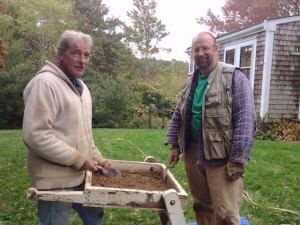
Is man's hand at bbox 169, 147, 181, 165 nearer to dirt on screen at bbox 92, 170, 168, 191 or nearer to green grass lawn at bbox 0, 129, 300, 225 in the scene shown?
dirt on screen at bbox 92, 170, 168, 191

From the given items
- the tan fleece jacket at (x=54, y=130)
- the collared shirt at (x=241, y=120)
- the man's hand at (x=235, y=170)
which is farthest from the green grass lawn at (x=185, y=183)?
the tan fleece jacket at (x=54, y=130)

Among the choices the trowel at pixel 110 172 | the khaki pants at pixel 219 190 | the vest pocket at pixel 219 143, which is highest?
the vest pocket at pixel 219 143

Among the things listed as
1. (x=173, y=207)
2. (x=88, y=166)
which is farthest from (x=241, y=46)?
(x=173, y=207)

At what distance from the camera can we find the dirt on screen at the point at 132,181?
7.43 ft

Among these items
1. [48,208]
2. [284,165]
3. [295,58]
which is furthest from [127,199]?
[295,58]

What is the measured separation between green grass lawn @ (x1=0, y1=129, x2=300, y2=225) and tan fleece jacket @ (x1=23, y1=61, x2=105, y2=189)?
1.99m

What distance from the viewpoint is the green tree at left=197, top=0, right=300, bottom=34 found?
20372 mm

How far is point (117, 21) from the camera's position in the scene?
3038cm

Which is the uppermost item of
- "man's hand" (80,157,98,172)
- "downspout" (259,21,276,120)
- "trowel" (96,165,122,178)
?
"downspout" (259,21,276,120)

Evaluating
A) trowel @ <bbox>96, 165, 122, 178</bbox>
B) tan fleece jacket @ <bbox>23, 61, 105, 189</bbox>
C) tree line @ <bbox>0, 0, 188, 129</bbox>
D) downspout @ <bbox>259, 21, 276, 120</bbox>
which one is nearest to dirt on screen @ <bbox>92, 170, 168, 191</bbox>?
trowel @ <bbox>96, 165, 122, 178</bbox>

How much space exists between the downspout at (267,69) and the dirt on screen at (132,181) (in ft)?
30.6

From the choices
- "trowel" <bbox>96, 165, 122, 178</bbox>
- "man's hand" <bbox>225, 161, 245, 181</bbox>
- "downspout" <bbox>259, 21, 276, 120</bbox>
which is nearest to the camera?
"trowel" <bbox>96, 165, 122, 178</bbox>

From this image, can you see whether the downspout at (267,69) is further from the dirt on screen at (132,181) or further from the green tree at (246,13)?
the green tree at (246,13)

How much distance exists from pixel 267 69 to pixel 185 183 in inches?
271
